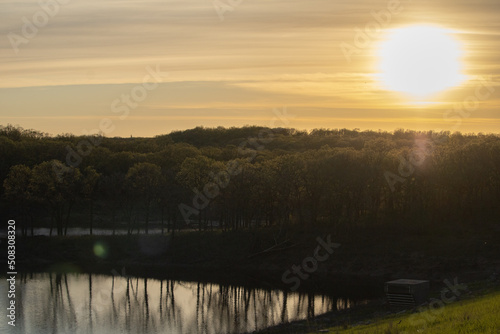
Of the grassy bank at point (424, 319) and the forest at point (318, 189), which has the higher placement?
the forest at point (318, 189)

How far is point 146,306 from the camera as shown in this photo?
55.9m

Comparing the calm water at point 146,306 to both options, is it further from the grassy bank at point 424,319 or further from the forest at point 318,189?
the forest at point 318,189

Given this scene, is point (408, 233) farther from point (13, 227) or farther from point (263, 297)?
point (13, 227)

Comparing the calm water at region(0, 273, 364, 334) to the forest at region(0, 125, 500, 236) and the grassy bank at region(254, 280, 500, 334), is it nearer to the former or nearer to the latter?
the grassy bank at region(254, 280, 500, 334)

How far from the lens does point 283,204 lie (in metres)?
79.9

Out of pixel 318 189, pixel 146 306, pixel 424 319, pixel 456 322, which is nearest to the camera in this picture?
pixel 456 322

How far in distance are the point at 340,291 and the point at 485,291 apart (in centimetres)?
1763

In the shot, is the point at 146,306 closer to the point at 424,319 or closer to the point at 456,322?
the point at 424,319

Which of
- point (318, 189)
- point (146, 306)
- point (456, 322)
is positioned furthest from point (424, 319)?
point (318, 189)

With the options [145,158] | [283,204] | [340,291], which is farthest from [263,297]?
[145,158]

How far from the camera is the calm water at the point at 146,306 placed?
154 feet

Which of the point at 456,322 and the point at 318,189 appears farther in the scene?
the point at 318,189

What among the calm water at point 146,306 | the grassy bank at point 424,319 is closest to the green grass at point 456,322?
the grassy bank at point 424,319

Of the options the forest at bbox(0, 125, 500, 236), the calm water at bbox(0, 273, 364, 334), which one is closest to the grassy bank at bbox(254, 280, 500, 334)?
the calm water at bbox(0, 273, 364, 334)
